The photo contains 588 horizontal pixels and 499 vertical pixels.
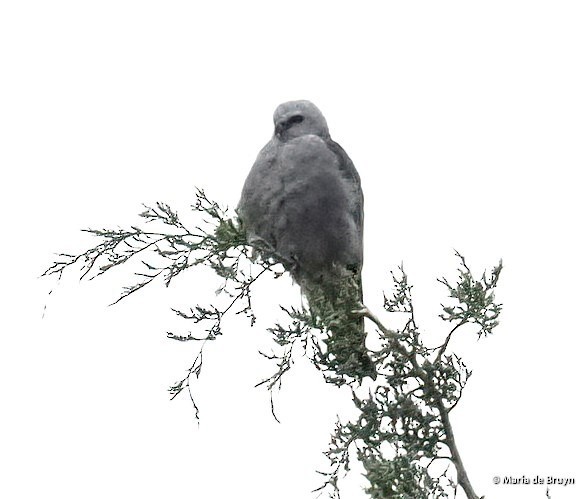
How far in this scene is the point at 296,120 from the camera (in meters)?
4.75

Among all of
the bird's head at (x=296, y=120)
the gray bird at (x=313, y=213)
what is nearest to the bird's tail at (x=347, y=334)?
the gray bird at (x=313, y=213)

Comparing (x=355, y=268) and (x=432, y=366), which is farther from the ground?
(x=355, y=268)

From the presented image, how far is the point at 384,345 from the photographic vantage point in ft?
15.1

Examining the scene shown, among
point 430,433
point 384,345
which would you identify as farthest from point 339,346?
point 430,433

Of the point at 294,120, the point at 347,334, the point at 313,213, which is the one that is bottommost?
the point at 347,334

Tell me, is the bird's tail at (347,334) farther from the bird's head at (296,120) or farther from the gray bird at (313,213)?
the bird's head at (296,120)

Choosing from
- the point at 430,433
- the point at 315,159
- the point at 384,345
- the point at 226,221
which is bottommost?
the point at 430,433

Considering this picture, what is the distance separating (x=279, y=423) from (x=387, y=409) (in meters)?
0.44

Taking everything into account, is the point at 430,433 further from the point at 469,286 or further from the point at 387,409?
the point at 469,286

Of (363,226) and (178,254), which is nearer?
(178,254)

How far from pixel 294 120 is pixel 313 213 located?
410mm

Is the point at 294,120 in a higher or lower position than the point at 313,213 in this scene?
higher

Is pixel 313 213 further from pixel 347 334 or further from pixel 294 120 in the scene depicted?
pixel 347 334

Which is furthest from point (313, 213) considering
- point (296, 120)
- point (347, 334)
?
point (347, 334)
